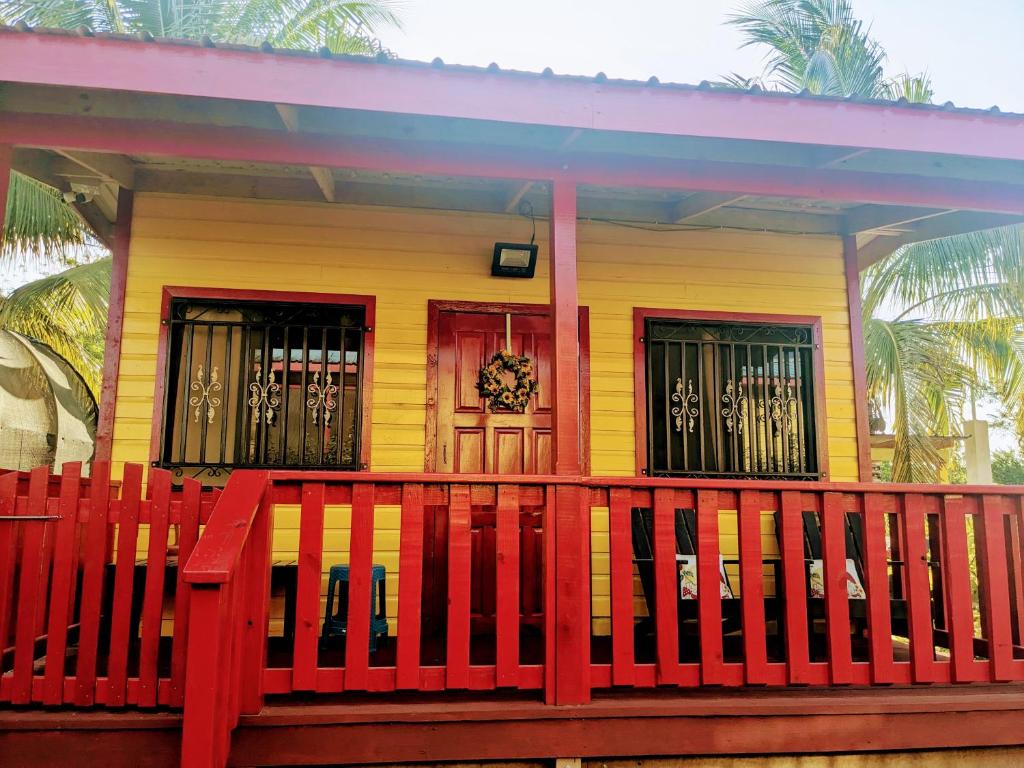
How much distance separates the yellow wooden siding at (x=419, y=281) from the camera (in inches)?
192

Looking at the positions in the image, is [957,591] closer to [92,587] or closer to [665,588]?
[665,588]

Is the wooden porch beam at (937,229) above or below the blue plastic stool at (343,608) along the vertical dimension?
above

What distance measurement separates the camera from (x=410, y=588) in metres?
3.17

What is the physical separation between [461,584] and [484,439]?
1.90 metres

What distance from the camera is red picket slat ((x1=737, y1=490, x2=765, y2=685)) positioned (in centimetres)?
329

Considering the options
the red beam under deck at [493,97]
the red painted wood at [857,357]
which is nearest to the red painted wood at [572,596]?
the red beam under deck at [493,97]

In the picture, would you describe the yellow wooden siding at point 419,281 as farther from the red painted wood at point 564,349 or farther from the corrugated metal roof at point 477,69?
the corrugated metal roof at point 477,69

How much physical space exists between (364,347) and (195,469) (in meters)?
1.22

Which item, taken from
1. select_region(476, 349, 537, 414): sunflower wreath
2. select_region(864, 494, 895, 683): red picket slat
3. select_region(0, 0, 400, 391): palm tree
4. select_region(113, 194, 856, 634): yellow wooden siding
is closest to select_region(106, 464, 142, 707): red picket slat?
select_region(113, 194, 856, 634): yellow wooden siding

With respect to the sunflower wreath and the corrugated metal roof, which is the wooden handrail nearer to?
the corrugated metal roof

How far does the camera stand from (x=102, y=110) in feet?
11.4

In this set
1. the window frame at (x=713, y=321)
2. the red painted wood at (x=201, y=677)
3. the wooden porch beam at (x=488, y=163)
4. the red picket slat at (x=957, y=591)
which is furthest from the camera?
the window frame at (x=713, y=321)

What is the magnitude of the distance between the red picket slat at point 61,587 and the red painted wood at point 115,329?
5.61ft

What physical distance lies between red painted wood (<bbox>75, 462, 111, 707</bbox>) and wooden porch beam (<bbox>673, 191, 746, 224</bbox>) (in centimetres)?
349
